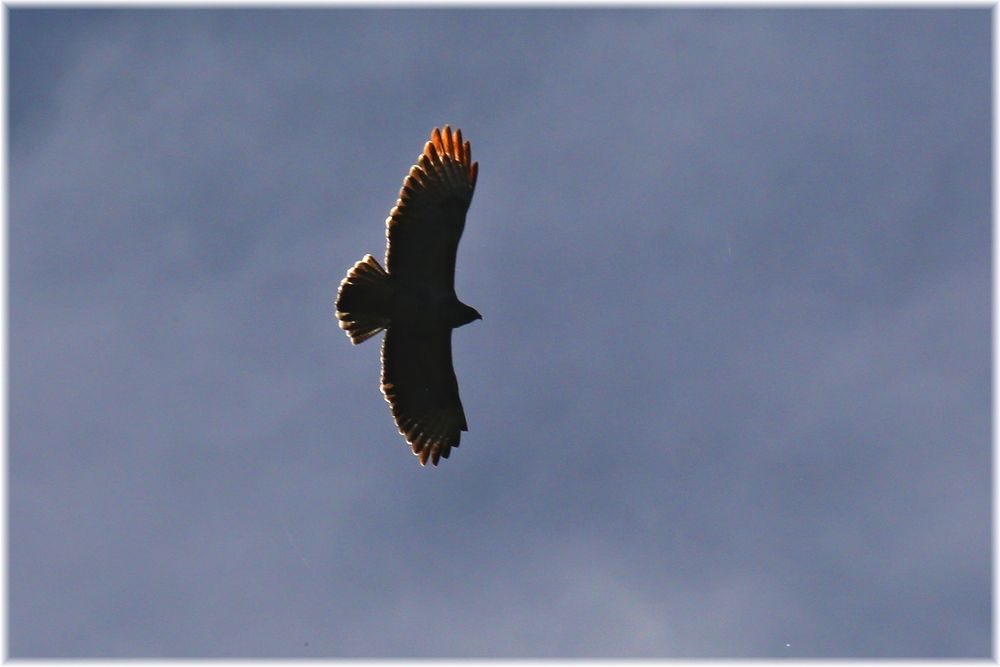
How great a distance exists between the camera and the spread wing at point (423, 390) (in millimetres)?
22000

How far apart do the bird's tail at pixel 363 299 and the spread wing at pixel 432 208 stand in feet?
0.98

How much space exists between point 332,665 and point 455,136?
336 inches

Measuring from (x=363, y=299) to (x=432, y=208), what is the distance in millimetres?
1919

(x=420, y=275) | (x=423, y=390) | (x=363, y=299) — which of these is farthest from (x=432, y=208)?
(x=423, y=390)

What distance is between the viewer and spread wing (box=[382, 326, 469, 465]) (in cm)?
2200

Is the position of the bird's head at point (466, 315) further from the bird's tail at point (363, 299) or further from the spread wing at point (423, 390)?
the bird's tail at point (363, 299)

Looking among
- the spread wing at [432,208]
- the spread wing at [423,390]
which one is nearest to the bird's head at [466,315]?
the spread wing at [423,390]

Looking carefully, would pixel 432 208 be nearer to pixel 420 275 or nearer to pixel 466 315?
pixel 420 275

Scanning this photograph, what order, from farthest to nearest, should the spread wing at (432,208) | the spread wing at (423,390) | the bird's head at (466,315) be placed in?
1. the spread wing at (423,390)
2. the bird's head at (466,315)
3. the spread wing at (432,208)

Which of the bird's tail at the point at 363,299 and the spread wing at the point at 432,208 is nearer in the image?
the spread wing at the point at 432,208

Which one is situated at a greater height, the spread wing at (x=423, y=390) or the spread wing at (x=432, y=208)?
the spread wing at (x=432, y=208)

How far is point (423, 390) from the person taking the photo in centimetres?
2278

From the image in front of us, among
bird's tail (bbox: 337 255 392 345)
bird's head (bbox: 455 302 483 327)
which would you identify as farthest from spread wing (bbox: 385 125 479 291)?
bird's head (bbox: 455 302 483 327)

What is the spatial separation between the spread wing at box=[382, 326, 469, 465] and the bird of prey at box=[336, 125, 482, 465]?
0.08ft
